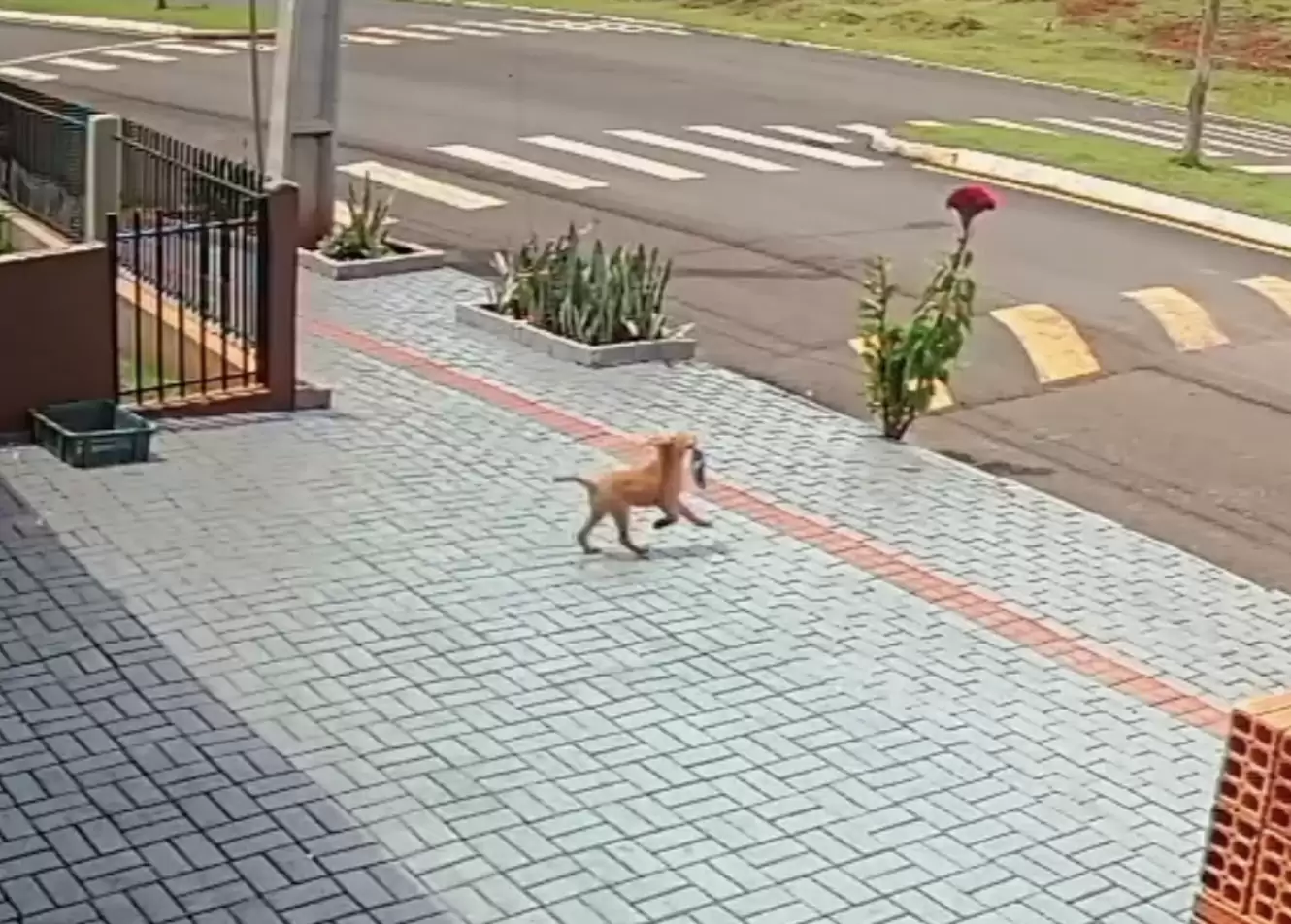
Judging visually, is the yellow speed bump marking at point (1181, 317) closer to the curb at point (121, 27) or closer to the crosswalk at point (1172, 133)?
the crosswalk at point (1172, 133)

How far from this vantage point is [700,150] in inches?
903

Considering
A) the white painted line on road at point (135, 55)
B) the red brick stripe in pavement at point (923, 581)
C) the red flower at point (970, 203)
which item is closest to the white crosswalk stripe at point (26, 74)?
the white painted line on road at point (135, 55)

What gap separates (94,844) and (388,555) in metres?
2.93

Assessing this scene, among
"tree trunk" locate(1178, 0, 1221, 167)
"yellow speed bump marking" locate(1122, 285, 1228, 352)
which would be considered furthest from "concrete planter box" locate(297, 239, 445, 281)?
"tree trunk" locate(1178, 0, 1221, 167)

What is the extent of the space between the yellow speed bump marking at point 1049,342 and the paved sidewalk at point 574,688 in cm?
276

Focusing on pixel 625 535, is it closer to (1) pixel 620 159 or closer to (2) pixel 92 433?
(2) pixel 92 433

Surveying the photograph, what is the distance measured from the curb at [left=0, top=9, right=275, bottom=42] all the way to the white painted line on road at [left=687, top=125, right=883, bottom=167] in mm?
11025

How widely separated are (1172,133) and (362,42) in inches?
537

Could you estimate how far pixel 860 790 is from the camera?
6922mm

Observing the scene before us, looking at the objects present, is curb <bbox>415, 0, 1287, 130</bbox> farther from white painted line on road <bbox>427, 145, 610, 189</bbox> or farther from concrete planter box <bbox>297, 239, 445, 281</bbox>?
concrete planter box <bbox>297, 239, 445, 281</bbox>

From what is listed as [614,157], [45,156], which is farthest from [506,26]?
[45,156]

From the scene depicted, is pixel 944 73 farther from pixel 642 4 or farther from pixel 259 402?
pixel 259 402

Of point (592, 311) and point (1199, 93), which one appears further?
point (1199, 93)

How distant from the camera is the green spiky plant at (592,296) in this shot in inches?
507
